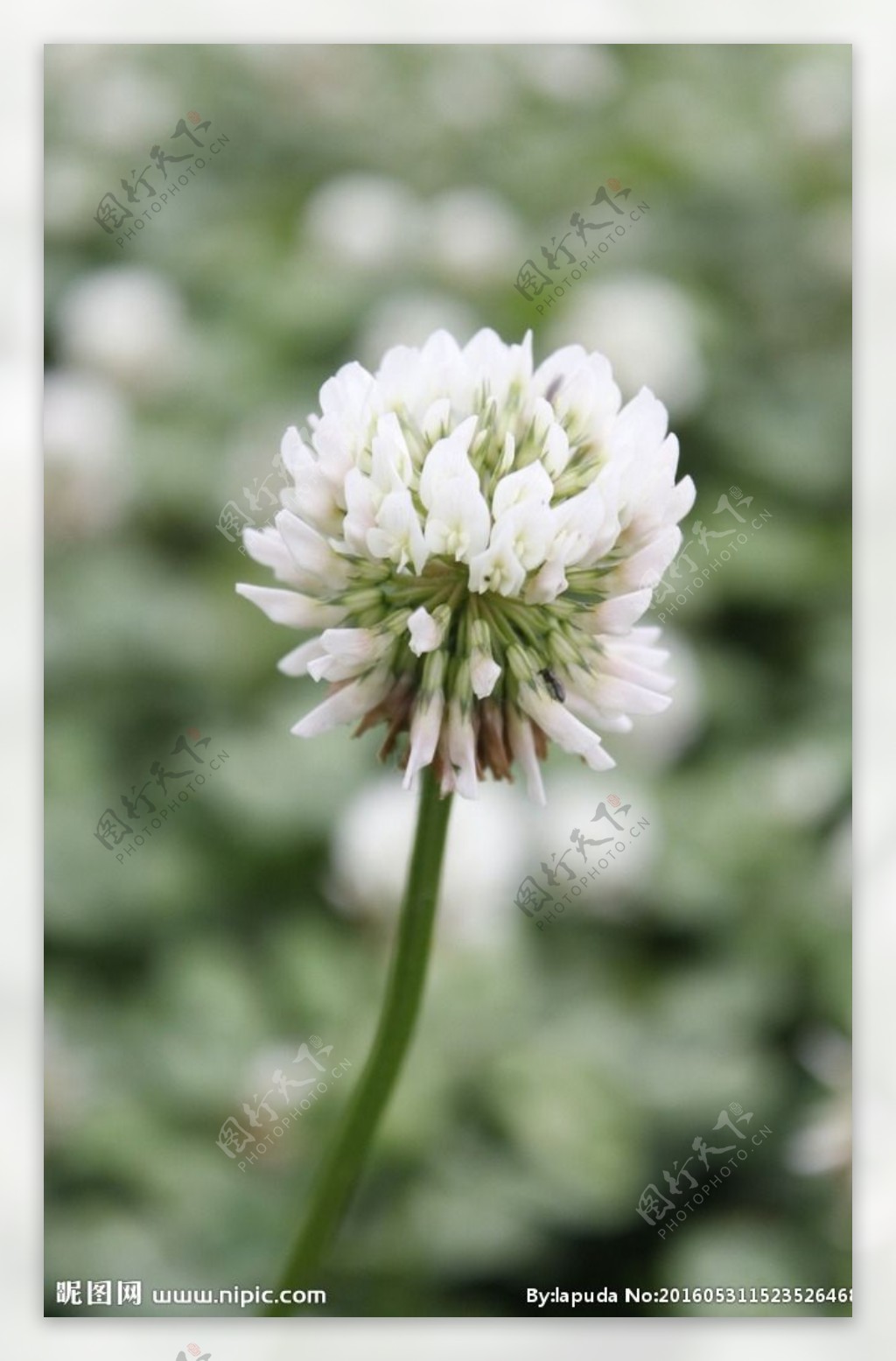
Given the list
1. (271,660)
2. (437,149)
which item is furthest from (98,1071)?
(437,149)

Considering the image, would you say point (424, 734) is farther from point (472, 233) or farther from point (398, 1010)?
point (472, 233)

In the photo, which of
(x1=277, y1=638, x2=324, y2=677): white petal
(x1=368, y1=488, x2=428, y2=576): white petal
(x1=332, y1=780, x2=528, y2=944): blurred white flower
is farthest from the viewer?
(x1=332, y1=780, x2=528, y2=944): blurred white flower

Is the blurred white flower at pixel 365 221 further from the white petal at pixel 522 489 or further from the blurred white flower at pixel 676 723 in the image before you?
the white petal at pixel 522 489

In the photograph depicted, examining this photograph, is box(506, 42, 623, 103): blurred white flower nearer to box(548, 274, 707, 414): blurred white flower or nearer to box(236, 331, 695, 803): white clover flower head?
box(548, 274, 707, 414): blurred white flower

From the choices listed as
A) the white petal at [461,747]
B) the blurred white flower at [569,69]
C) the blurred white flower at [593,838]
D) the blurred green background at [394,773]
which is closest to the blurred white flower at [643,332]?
the blurred green background at [394,773]

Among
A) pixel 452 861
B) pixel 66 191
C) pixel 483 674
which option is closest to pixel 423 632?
pixel 483 674

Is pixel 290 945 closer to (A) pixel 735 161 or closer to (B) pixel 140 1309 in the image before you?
(B) pixel 140 1309

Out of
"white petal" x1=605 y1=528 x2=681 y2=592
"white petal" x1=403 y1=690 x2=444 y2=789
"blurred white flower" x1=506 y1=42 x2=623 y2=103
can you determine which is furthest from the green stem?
"blurred white flower" x1=506 y1=42 x2=623 y2=103
